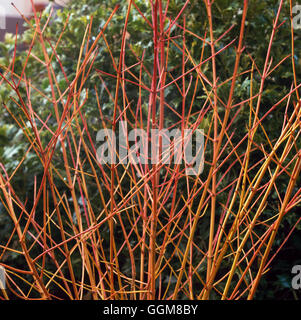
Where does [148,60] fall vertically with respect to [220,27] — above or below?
below

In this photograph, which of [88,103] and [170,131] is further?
[88,103]

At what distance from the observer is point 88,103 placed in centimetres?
155

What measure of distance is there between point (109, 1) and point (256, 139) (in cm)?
95

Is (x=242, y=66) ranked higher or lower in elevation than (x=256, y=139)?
higher

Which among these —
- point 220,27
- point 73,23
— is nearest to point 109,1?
point 73,23

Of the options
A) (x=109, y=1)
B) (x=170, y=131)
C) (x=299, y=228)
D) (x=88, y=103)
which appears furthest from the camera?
(x=109, y=1)
